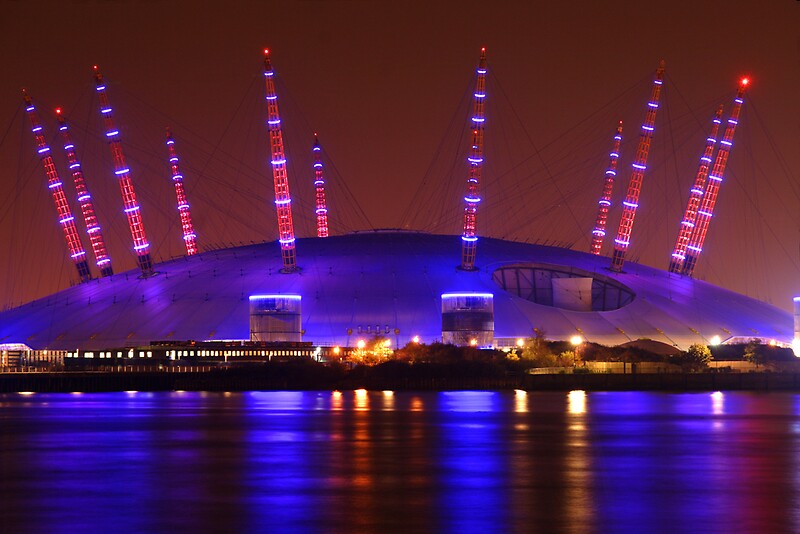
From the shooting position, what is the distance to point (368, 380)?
123125 mm

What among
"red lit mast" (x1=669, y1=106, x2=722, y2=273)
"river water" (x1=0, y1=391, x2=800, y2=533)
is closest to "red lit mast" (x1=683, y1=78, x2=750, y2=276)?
"red lit mast" (x1=669, y1=106, x2=722, y2=273)

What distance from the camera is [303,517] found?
34.6 meters

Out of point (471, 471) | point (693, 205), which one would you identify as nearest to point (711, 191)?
point (693, 205)

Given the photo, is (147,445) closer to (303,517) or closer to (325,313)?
(303,517)

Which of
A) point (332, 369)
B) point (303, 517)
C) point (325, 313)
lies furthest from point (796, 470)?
point (325, 313)

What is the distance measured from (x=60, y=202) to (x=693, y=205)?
7362 centimetres

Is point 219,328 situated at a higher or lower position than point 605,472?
higher

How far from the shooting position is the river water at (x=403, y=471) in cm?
3444

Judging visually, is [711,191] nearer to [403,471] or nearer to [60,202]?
[60,202]

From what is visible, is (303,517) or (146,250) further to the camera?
(146,250)

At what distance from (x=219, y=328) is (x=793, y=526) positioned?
343ft

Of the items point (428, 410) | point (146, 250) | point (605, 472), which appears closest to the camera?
point (605, 472)

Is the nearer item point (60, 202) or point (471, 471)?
point (471, 471)

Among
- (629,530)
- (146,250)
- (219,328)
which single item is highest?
(146,250)
